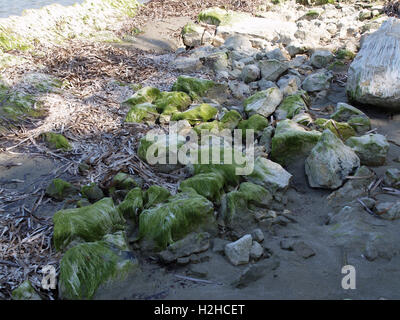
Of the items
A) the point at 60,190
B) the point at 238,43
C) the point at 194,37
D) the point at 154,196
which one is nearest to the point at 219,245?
the point at 154,196

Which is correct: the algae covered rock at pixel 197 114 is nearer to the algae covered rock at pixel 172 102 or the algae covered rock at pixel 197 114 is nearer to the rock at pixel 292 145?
the algae covered rock at pixel 172 102

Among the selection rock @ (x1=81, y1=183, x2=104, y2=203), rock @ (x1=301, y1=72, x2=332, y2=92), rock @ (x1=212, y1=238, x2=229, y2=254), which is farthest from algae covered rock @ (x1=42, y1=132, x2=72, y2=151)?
rock @ (x1=301, y1=72, x2=332, y2=92)

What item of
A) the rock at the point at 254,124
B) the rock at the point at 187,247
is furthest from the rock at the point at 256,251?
the rock at the point at 254,124

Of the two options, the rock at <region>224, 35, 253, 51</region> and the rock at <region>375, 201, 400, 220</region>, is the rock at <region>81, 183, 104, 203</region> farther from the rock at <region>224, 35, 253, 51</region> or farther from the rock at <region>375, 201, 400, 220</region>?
the rock at <region>224, 35, 253, 51</region>

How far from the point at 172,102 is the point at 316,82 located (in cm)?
239

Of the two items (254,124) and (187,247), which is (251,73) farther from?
(187,247)

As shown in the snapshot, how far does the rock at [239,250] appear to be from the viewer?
2725 mm

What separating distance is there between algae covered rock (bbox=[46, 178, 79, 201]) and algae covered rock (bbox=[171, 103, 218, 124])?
1.94 m

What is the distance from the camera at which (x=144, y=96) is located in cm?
566

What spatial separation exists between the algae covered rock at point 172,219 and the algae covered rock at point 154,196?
5.4 inches

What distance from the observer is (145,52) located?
325 inches

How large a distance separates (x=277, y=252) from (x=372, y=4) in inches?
→ 404

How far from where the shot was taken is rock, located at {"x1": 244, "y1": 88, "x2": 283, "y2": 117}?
202 inches

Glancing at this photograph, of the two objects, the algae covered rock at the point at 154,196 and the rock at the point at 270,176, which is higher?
the rock at the point at 270,176
